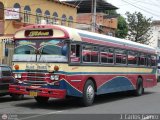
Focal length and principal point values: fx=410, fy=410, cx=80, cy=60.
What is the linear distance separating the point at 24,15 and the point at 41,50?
2153 cm

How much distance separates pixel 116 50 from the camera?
61.5 feet

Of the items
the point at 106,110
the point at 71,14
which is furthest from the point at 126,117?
the point at 71,14

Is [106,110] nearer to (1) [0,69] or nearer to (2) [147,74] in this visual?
(1) [0,69]

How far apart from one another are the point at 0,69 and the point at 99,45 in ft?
13.9

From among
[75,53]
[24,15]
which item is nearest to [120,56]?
[75,53]

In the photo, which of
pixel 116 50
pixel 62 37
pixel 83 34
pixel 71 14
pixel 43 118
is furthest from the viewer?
pixel 71 14

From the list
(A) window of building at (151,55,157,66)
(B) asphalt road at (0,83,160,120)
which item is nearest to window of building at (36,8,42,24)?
(A) window of building at (151,55,157,66)

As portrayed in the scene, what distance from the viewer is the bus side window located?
14.9 m

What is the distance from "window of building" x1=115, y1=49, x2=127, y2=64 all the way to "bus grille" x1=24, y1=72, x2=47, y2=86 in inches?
198

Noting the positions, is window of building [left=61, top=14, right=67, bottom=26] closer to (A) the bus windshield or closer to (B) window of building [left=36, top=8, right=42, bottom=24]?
(B) window of building [left=36, top=8, right=42, bottom=24]

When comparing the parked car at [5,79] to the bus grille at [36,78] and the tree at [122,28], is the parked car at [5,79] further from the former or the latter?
the tree at [122,28]

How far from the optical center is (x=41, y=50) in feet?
49.3

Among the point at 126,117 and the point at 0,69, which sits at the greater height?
the point at 0,69

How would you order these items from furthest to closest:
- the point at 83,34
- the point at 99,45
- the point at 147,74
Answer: the point at 147,74 < the point at 99,45 < the point at 83,34
